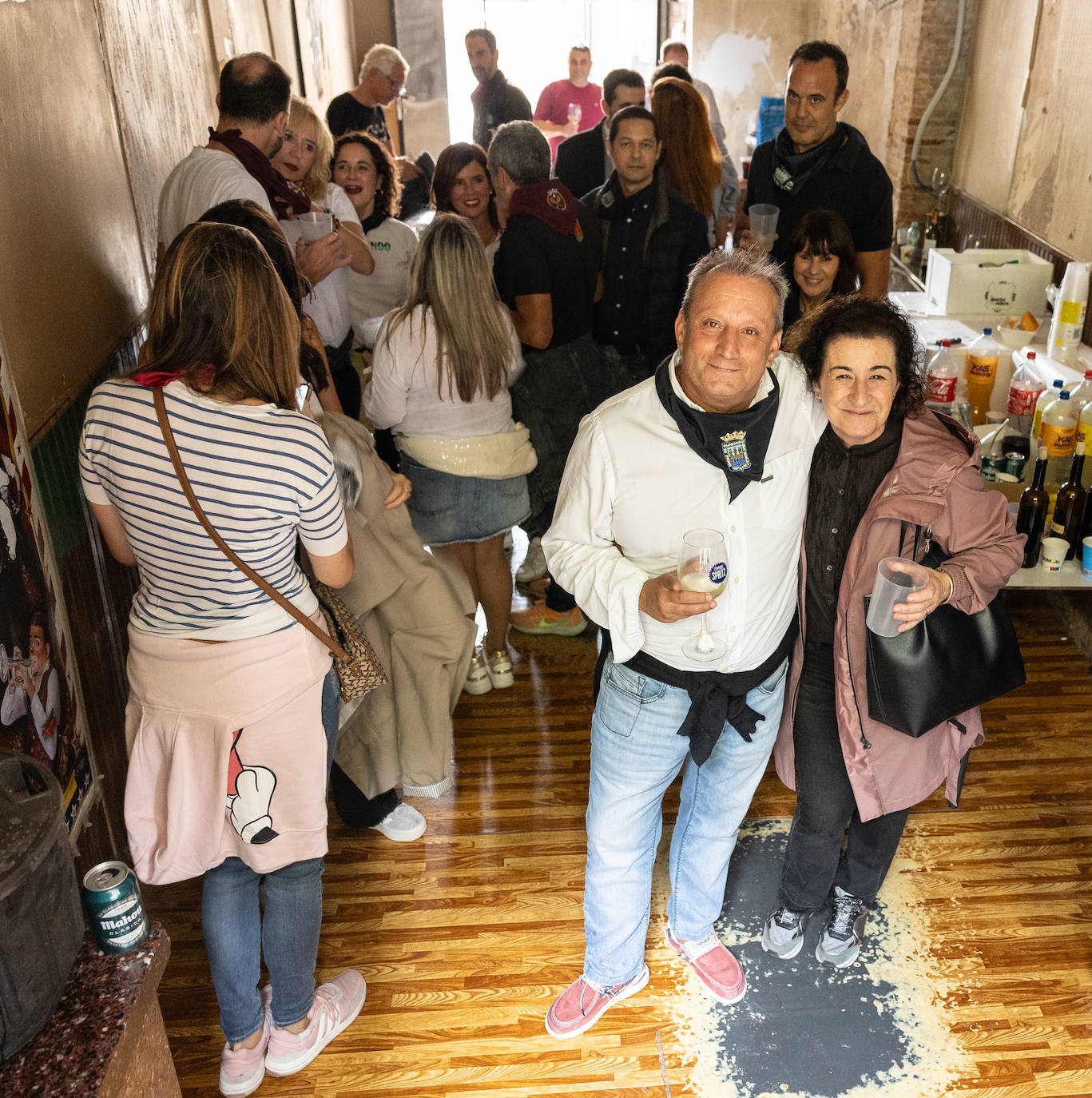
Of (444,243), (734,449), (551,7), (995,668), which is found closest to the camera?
(734,449)

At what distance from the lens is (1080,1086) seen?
7.48ft

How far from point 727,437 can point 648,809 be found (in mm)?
883

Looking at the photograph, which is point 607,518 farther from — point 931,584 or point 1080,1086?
point 1080,1086

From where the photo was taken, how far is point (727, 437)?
196cm

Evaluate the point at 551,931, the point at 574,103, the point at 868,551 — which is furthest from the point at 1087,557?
the point at 574,103

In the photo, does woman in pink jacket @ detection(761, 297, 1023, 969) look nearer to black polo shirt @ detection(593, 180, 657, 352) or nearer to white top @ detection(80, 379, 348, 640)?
white top @ detection(80, 379, 348, 640)

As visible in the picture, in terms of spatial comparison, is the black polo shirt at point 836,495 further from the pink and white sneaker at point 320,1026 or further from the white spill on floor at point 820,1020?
the pink and white sneaker at point 320,1026

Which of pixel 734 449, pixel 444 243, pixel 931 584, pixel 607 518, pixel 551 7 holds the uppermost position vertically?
pixel 551 7

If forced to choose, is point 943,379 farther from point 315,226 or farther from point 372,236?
point 372,236

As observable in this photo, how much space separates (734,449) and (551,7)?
1199cm

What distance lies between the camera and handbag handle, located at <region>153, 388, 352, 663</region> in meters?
1.81

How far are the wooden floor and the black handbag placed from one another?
2.73 ft

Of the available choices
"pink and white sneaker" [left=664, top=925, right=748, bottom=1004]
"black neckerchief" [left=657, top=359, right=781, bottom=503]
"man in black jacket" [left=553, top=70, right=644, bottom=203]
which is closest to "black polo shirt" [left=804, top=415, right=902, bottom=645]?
"black neckerchief" [left=657, top=359, right=781, bottom=503]

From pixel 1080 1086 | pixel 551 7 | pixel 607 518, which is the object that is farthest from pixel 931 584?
pixel 551 7
